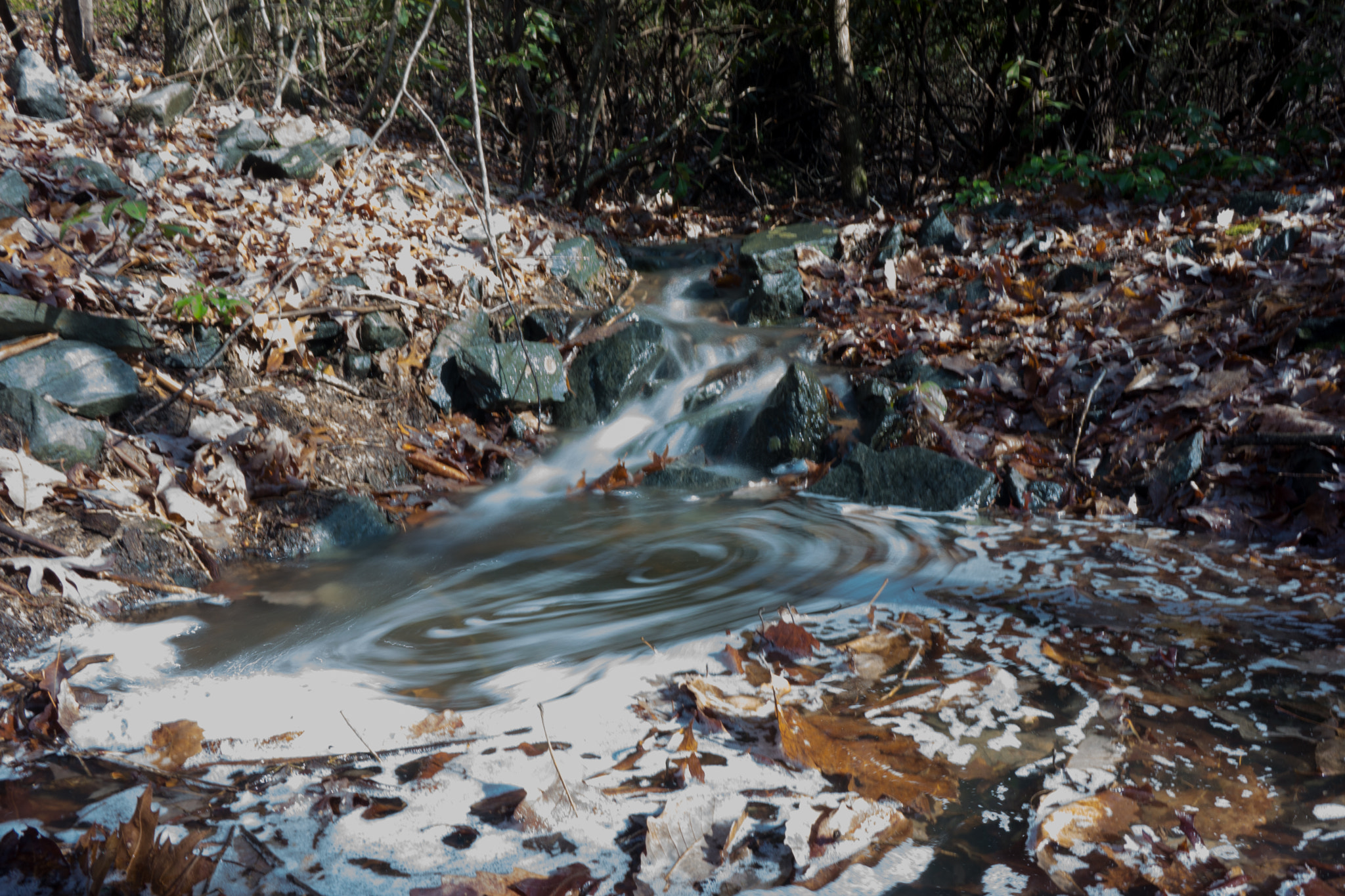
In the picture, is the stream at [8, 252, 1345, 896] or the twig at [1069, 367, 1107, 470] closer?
the stream at [8, 252, 1345, 896]

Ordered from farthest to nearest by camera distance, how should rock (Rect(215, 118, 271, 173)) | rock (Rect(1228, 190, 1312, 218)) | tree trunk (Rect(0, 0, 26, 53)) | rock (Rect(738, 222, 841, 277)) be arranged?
rock (Rect(738, 222, 841, 277)) < tree trunk (Rect(0, 0, 26, 53)) < rock (Rect(215, 118, 271, 173)) < rock (Rect(1228, 190, 1312, 218))

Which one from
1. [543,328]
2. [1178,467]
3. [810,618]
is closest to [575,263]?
[543,328]

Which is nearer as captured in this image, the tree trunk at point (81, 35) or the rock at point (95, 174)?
the rock at point (95, 174)

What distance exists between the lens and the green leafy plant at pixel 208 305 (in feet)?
15.4

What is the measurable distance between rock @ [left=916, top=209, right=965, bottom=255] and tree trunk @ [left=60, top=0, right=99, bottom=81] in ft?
29.6

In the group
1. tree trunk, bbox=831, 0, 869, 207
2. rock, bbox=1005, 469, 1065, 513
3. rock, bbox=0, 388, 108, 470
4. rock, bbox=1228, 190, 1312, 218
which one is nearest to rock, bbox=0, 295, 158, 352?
rock, bbox=0, 388, 108, 470

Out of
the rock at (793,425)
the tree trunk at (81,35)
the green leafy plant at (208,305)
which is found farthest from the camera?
the tree trunk at (81,35)

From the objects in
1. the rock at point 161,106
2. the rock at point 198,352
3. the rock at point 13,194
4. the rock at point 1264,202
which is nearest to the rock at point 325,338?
the rock at point 198,352

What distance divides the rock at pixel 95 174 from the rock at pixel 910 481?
216 inches

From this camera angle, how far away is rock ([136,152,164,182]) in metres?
6.59

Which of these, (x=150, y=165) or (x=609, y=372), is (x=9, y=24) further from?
(x=609, y=372)

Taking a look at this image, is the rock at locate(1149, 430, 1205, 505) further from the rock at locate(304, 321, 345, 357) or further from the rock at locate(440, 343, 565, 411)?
the rock at locate(304, 321, 345, 357)

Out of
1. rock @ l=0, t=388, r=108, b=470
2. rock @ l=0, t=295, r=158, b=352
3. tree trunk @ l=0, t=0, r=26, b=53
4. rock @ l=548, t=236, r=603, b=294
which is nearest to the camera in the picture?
rock @ l=0, t=388, r=108, b=470

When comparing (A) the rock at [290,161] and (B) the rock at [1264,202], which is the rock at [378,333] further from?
(B) the rock at [1264,202]
